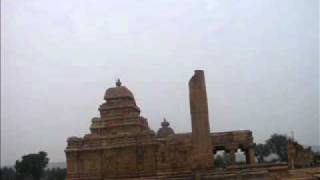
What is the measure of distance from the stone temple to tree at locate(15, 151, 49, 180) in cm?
2752

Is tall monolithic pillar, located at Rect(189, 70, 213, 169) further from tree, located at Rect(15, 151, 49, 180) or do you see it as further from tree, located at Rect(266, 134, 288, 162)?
tree, located at Rect(266, 134, 288, 162)

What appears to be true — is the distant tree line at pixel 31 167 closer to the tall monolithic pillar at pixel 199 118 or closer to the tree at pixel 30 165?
the tree at pixel 30 165

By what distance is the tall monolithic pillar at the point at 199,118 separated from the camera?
16.9 meters

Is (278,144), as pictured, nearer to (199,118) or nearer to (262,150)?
(262,150)

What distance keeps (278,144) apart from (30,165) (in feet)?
98.4

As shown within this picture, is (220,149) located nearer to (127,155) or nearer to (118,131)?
(127,155)

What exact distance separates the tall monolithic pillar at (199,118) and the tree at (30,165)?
127 ft

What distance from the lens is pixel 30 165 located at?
5259cm

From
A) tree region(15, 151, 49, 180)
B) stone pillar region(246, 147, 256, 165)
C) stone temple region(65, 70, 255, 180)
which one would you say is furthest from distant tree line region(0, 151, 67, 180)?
stone pillar region(246, 147, 256, 165)

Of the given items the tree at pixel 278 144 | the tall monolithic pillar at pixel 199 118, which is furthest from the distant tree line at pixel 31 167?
the tall monolithic pillar at pixel 199 118

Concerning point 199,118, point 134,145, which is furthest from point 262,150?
point 199,118

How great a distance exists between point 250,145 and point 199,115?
536 cm

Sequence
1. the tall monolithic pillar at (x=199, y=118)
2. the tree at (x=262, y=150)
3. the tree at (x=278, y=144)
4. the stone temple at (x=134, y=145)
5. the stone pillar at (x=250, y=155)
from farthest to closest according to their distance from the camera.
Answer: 1. the tree at (x=278, y=144)
2. the tree at (x=262, y=150)
3. the stone pillar at (x=250, y=155)
4. the stone temple at (x=134, y=145)
5. the tall monolithic pillar at (x=199, y=118)

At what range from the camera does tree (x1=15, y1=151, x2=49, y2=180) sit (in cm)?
5244
